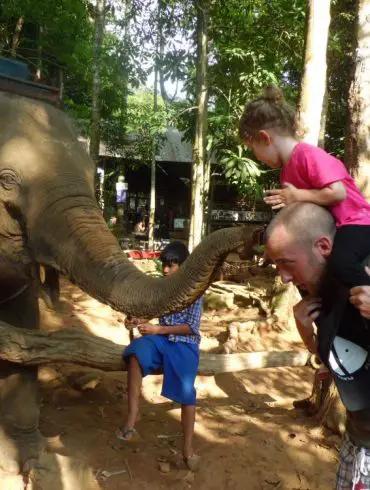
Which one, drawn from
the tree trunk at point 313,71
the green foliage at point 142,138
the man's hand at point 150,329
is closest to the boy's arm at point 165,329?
the man's hand at point 150,329

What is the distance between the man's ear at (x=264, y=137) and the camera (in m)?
2.04

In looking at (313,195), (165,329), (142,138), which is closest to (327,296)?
(313,195)

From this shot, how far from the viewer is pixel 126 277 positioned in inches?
92.4

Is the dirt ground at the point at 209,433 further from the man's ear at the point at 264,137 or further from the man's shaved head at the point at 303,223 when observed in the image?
the man's shaved head at the point at 303,223

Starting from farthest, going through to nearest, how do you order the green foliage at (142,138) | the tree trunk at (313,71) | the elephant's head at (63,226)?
the green foliage at (142,138)
the tree trunk at (313,71)
the elephant's head at (63,226)

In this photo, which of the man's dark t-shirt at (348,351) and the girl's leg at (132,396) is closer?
the man's dark t-shirt at (348,351)

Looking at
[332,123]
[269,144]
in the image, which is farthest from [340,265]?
[332,123]

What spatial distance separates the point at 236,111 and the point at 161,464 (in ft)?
25.7

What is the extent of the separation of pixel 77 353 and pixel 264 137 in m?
2.54

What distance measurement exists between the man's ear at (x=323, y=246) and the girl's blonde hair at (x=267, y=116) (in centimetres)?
64

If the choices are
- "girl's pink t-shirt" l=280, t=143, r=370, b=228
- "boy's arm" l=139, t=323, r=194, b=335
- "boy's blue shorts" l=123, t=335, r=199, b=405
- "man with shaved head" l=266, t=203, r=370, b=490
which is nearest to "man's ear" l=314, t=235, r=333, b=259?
"man with shaved head" l=266, t=203, r=370, b=490

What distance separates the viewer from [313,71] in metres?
6.05

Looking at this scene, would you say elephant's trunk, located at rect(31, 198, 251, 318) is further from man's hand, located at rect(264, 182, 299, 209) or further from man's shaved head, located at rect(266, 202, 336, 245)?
man's shaved head, located at rect(266, 202, 336, 245)

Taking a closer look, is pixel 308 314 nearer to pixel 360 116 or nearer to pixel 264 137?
pixel 264 137
